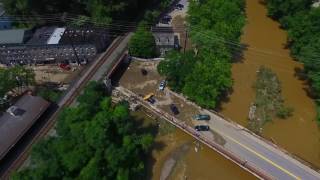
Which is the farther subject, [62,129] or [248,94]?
[248,94]

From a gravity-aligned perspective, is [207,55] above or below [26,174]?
above

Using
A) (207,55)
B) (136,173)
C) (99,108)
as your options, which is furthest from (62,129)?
(207,55)

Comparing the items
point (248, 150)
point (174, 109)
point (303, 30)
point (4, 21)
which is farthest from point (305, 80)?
point (4, 21)

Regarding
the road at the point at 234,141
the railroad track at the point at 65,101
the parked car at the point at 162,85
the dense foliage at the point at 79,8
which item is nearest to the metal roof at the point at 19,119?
the railroad track at the point at 65,101

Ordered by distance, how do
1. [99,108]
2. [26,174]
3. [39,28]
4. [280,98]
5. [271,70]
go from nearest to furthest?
[26,174] → [99,108] → [280,98] → [271,70] → [39,28]

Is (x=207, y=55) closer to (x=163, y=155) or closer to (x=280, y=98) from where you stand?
(x=280, y=98)

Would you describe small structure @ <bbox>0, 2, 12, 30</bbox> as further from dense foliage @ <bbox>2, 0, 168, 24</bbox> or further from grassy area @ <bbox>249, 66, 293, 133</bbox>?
grassy area @ <bbox>249, 66, 293, 133</bbox>

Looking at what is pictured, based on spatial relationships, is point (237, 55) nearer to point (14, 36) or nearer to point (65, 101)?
point (65, 101)
